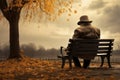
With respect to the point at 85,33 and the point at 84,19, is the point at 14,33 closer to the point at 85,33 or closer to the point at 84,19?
the point at 84,19

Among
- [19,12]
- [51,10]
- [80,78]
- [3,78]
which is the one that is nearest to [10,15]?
[19,12]

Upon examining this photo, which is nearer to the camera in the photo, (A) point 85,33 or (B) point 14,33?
(A) point 85,33

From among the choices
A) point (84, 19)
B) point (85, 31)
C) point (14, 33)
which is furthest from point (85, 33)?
point (14, 33)

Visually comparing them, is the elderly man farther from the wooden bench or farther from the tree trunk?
the tree trunk

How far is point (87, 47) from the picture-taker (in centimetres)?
1720

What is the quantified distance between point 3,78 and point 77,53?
4.04m

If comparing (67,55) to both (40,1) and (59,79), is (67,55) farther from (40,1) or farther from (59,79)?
(40,1)

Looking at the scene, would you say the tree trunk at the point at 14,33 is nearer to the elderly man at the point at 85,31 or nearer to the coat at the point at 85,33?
the elderly man at the point at 85,31

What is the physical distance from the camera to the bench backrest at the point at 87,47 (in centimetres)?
1689

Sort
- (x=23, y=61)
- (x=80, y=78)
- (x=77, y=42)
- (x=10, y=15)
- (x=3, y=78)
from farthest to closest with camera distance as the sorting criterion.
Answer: (x=10, y=15)
(x=23, y=61)
(x=77, y=42)
(x=3, y=78)
(x=80, y=78)

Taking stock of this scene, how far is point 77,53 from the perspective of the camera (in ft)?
55.9

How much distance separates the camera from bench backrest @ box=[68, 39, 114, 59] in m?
16.9

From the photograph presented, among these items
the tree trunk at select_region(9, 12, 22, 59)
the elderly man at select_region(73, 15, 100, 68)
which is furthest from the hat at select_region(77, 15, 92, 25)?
the tree trunk at select_region(9, 12, 22, 59)

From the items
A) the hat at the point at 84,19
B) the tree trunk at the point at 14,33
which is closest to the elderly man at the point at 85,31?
the hat at the point at 84,19
